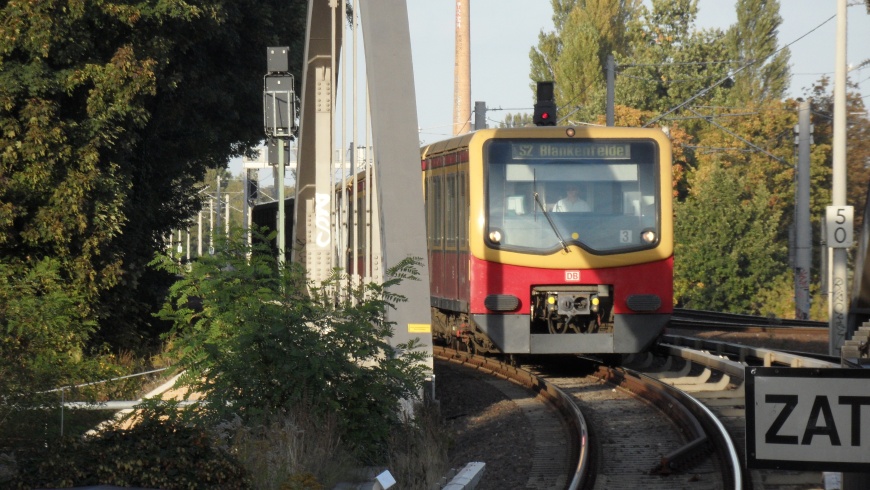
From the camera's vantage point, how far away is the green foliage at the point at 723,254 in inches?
1559

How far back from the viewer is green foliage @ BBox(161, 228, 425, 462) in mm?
8836

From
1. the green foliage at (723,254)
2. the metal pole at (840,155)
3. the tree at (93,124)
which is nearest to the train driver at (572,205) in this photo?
the metal pole at (840,155)

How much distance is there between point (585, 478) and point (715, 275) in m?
32.3

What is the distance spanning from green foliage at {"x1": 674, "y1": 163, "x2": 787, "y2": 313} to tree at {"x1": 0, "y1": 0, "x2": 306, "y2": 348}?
2334 centimetres

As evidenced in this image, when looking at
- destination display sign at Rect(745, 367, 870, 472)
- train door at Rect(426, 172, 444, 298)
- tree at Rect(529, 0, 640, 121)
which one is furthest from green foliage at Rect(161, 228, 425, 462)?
tree at Rect(529, 0, 640, 121)

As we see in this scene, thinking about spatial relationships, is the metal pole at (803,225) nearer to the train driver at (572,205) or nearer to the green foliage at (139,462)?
the train driver at (572,205)

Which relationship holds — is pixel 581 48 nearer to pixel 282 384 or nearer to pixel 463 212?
pixel 463 212

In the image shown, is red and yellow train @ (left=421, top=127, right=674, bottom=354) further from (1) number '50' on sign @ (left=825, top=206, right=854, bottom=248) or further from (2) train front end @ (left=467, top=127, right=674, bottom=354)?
(1) number '50' on sign @ (left=825, top=206, right=854, bottom=248)

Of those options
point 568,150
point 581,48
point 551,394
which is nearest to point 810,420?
point 551,394

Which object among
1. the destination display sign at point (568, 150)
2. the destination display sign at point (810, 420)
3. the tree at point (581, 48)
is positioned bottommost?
the destination display sign at point (810, 420)

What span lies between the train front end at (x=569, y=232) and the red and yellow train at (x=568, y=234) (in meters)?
0.01

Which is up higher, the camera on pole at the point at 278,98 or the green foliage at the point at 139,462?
the camera on pole at the point at 278,98

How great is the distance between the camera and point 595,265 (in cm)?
1454

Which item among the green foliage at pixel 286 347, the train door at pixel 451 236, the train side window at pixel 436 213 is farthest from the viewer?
the train side window at pixel 436 213
